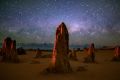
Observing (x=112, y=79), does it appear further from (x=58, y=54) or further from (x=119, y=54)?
(x=119, y=54)

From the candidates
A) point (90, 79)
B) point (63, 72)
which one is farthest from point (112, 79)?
point (63, 72)

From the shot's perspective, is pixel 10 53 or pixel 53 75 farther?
pixel 10 53

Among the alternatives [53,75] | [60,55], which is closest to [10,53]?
[60,55]

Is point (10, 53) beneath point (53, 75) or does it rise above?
above

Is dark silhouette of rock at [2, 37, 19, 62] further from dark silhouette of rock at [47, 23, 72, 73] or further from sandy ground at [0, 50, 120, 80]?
dark silhouette of rock at [47, 23, 72, 73]

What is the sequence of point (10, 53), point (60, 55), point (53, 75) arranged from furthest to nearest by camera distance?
point (10, 53) → point (60, 55) → point (53, 75)

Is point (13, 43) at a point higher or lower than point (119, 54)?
higher

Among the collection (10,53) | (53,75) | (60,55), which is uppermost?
(60,55)

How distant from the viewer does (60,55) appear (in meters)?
16.4

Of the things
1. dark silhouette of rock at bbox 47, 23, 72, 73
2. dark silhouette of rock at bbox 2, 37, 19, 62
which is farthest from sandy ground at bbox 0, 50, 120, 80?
dark silhouette of rock at bbox 2, 37, 19, 62

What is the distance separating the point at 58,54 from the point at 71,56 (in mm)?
15225

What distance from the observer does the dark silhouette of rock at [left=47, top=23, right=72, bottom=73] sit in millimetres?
16297

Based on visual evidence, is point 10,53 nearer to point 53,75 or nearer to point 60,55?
point 60,55

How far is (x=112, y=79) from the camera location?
14.1 meters
